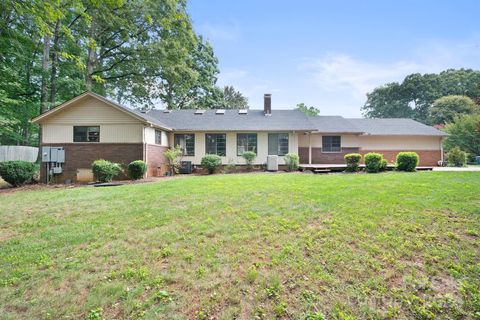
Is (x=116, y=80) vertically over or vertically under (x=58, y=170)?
over

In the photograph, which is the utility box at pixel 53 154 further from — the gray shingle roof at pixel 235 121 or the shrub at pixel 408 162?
the shrub at pixel 408 162

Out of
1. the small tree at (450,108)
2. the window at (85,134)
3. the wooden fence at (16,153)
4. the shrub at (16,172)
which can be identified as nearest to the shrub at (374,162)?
the window at (85,134)

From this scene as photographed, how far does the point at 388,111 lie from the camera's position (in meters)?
48.3

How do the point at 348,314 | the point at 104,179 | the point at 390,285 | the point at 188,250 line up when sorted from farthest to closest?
the point at 104,179 → the point at 188,250 → the point at 390,285 → the point at 348,314

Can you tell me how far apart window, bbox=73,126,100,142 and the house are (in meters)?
0.05

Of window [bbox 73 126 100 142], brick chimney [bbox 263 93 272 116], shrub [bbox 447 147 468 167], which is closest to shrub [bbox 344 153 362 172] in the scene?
brick chimney [bbox 263 93 272 116]

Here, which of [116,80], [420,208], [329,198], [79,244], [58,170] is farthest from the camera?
[116,80]

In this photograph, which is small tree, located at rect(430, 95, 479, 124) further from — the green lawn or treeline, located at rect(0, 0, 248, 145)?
the green lawn

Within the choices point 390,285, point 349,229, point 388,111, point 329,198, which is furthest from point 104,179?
point 388,111

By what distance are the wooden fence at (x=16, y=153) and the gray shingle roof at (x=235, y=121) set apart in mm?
8874

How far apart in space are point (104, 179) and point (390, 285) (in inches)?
485

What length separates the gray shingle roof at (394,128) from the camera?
18969 mm

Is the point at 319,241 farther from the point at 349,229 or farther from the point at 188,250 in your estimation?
the point at 188,250

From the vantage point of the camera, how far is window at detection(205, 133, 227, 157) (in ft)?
54.6
